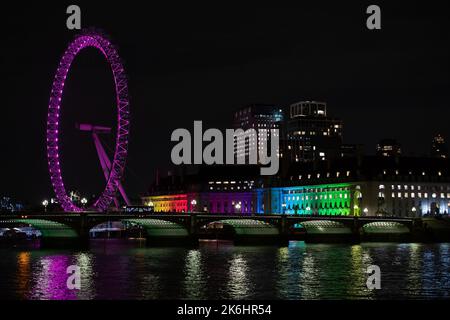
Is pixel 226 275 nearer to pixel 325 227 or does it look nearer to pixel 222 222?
pixel 222 222

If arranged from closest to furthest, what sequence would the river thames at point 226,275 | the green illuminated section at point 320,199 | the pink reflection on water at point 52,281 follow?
the pink reflection on water at point 52,281 → the river thames at point 226,275 → the green illuminated section at point 320,199

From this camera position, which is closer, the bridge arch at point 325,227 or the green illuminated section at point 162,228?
the green illuminated section at point 162,228

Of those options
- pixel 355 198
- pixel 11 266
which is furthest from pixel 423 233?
pixel 11 266

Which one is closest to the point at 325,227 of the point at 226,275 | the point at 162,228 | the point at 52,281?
the point at 162,228

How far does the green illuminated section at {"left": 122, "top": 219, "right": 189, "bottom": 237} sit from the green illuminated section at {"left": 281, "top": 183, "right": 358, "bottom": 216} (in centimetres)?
5733

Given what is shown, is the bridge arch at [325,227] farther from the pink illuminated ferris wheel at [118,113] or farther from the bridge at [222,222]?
the pink illuminated ferris wheel at [118,113]

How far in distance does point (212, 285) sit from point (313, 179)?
12629 cm

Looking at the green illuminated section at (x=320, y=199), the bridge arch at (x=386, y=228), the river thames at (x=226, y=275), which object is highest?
the green illuminated section at (x=320, y=199)

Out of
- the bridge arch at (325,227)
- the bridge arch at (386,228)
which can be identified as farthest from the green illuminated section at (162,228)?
the bridge arch at (386,228)

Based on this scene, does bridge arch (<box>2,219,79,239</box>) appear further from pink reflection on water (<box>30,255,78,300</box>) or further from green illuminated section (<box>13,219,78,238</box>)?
pink reflection on water (<box>30,255,78,300</box>)

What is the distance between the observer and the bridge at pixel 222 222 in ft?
344

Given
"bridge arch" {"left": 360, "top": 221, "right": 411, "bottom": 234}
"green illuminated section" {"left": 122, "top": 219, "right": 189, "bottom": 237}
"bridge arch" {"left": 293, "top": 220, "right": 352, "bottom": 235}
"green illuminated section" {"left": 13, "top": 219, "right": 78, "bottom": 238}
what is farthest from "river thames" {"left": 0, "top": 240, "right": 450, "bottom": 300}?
"bridge arch" {"left": 360, "top": 221, "right": 411, "bottom": 234}

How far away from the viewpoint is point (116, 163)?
104m

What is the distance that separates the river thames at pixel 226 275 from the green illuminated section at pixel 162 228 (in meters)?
22.0
